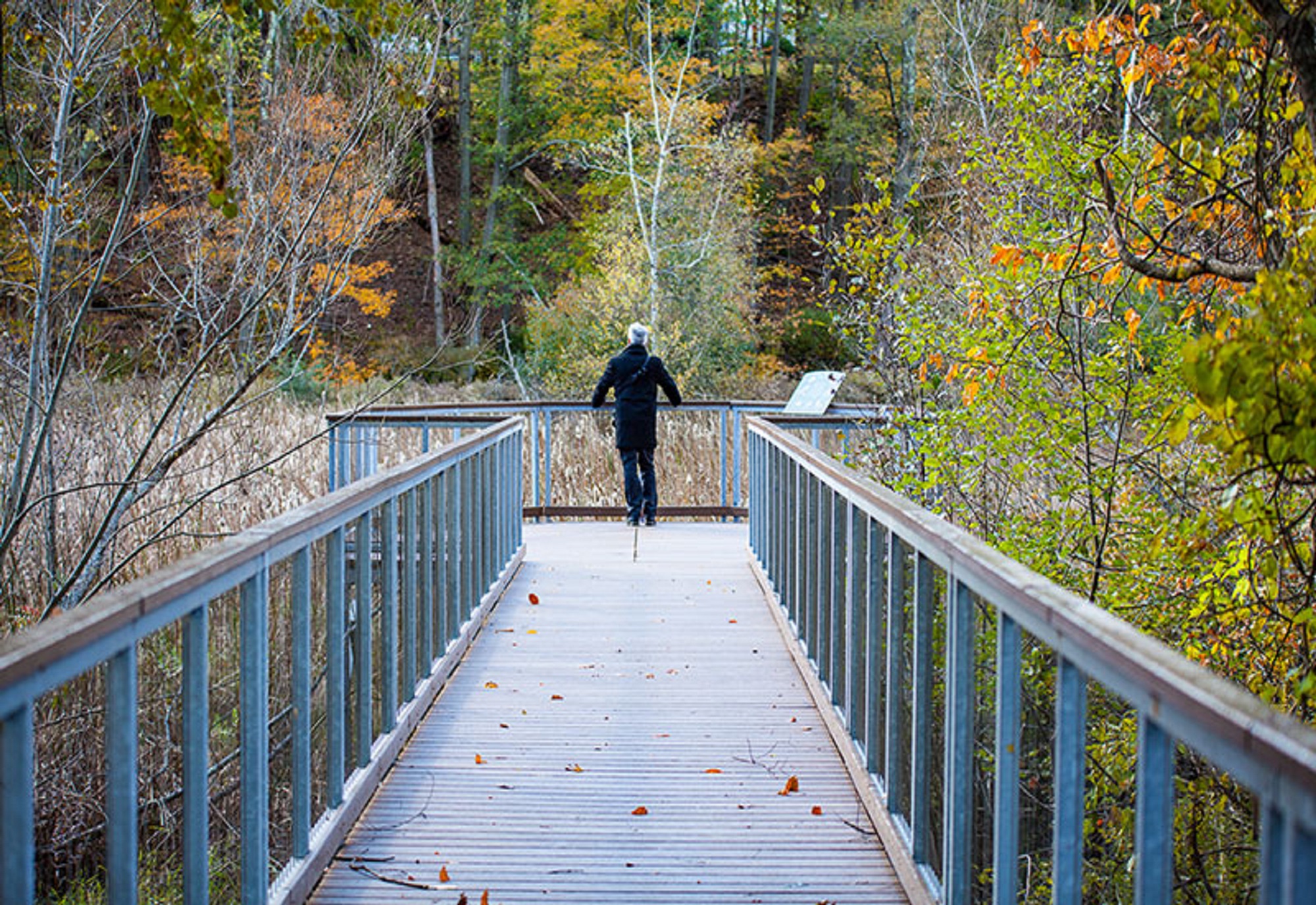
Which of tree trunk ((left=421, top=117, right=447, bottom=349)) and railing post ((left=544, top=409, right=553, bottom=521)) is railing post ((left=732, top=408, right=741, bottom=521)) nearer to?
railing post ((left=544, top=409, right=553, bottom=521))

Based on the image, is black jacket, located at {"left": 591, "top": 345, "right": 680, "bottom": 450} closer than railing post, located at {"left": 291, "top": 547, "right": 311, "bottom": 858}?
No

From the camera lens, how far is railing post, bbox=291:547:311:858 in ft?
12.1

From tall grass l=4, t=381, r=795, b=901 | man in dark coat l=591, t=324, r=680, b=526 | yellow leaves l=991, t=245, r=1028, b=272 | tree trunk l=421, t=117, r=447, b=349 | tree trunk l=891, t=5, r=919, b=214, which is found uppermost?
tree trunk l=891, t=5, r=919, b=214

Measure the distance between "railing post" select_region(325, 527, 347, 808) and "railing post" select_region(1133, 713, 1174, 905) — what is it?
269 cm

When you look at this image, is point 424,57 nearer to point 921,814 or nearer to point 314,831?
point 314,831

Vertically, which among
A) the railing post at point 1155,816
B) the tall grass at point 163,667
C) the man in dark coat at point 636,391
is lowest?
the tall grass at point 163,667

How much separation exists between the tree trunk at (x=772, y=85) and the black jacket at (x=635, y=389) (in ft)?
72.3

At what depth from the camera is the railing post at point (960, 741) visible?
3.17 metres

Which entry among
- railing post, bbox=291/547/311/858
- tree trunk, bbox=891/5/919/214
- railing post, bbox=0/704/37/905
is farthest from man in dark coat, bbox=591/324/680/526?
tree trunk, bbox=891/5/919/214

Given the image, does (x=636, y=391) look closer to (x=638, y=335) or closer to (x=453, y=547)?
(x=638, y=335)

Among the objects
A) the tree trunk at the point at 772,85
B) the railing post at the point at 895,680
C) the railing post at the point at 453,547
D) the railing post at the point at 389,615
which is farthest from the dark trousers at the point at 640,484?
the tree trunk at the point at 772,85

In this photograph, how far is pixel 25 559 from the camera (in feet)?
26.7

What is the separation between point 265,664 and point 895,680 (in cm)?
190

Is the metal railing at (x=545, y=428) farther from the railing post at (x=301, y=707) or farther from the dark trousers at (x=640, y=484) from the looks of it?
the railing post at (x=301, y=707)
